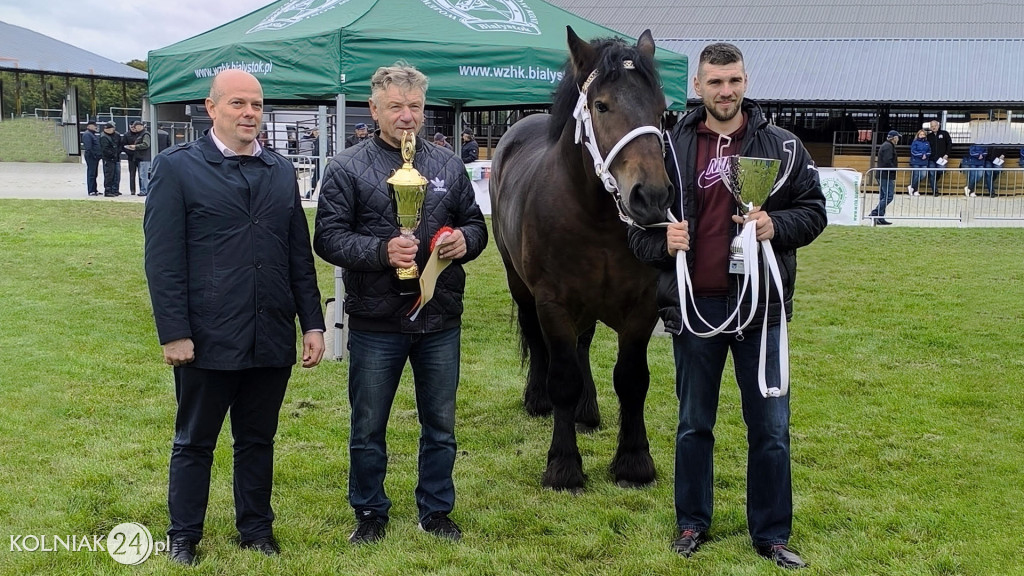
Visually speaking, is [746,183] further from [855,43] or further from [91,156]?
[855,43]

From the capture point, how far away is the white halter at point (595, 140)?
10.7 feet

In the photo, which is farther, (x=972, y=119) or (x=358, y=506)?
(x=972, y=119)

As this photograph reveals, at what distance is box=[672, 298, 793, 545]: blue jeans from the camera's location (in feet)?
10.8

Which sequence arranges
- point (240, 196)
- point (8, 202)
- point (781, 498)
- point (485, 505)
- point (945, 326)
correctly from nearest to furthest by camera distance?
point (240, 196) < point (781, 498) < point (485, 505) < point (945, 326) < point (8, 202)

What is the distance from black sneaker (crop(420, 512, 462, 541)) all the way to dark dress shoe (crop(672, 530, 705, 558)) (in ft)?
2.99

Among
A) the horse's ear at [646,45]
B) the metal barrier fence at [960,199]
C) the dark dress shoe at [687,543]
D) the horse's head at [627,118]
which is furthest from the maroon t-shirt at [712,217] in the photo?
the metal barrier fence at [960,199]

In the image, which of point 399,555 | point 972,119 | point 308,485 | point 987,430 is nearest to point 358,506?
point 399,555

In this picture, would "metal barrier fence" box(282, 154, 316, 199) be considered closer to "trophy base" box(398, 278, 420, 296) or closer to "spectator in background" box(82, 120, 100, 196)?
"spectator in background" box(82, 120, 100, 196)

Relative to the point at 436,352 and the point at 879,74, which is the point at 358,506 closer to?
the point at 436,352

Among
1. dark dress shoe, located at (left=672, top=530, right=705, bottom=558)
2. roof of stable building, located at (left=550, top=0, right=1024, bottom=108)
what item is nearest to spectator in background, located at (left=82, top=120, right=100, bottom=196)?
roof of stable building, located at (left=550, top=0, right=1024, bottom=108)

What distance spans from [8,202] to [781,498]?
17171 mm

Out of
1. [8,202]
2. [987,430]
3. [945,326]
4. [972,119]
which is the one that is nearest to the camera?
[987,430]

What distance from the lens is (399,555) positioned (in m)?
3.46

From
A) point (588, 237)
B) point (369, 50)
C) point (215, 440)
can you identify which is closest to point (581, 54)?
point (588, 237)
